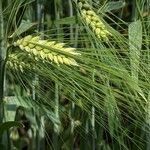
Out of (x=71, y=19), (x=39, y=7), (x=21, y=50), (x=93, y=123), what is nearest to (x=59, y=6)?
(x=39, y=7)

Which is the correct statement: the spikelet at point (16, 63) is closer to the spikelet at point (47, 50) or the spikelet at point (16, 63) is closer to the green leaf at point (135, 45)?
the spikelet at point (47, 50)

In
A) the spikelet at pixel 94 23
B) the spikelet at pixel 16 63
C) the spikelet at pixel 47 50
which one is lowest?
the spikelet at pixel 16 63

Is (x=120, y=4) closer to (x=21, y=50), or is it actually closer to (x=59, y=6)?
(x=59, y=6)

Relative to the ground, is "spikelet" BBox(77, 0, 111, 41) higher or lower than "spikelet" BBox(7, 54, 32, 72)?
higher

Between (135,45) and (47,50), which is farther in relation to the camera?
(135,45)

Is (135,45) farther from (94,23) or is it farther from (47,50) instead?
(47,50)

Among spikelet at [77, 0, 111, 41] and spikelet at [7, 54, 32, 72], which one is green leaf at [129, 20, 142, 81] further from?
spikelet at [7, 54, 32, 72]

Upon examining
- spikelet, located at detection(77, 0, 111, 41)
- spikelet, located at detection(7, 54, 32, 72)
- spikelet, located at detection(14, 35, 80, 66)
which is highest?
spikelet, located at detection(77, 0, 111, 41)

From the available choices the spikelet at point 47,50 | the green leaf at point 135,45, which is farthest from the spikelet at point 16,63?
the green leaf at point 135,45

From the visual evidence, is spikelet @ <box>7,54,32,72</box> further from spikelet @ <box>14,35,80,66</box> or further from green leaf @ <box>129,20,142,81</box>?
green leaf @ <box>129,20,142,81</box>

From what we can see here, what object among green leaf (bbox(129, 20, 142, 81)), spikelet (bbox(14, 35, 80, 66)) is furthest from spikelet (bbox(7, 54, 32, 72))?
green leaf (bbox(129, 20, 142, 81))

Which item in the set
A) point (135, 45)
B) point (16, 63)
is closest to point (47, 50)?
point (16, 63)

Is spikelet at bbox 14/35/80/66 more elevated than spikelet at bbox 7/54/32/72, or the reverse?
spikelet at bbox 14/35/80/66
